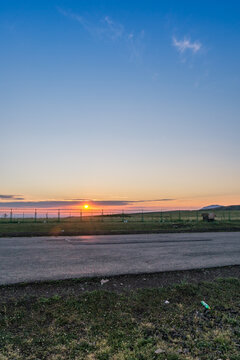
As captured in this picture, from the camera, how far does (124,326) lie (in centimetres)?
389

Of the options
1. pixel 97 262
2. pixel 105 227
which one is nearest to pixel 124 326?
pixel 97 262

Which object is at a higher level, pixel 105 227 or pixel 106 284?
pixel 106 284

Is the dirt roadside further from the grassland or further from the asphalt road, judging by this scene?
the grassland

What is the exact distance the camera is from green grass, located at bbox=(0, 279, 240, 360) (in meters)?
3.20

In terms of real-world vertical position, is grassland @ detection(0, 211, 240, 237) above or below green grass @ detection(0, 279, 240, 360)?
below

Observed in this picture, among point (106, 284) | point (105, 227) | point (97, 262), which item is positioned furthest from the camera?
point (105, 227)

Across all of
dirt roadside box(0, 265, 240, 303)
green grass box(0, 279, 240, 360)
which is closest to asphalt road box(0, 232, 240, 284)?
dirt roadside box(0, 265, 240, 303)

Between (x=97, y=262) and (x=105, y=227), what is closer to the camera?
(x=97, y=262)

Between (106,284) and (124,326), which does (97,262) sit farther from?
(124,326)

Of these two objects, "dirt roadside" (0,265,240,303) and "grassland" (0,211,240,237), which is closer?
"dirt roadside" (0,265,240,303)

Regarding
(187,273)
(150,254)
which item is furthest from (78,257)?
(187,273)

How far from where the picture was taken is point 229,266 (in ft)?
25.6

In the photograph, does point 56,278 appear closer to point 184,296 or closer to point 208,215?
point 184,296

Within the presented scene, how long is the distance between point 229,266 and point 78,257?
497 centimetres
